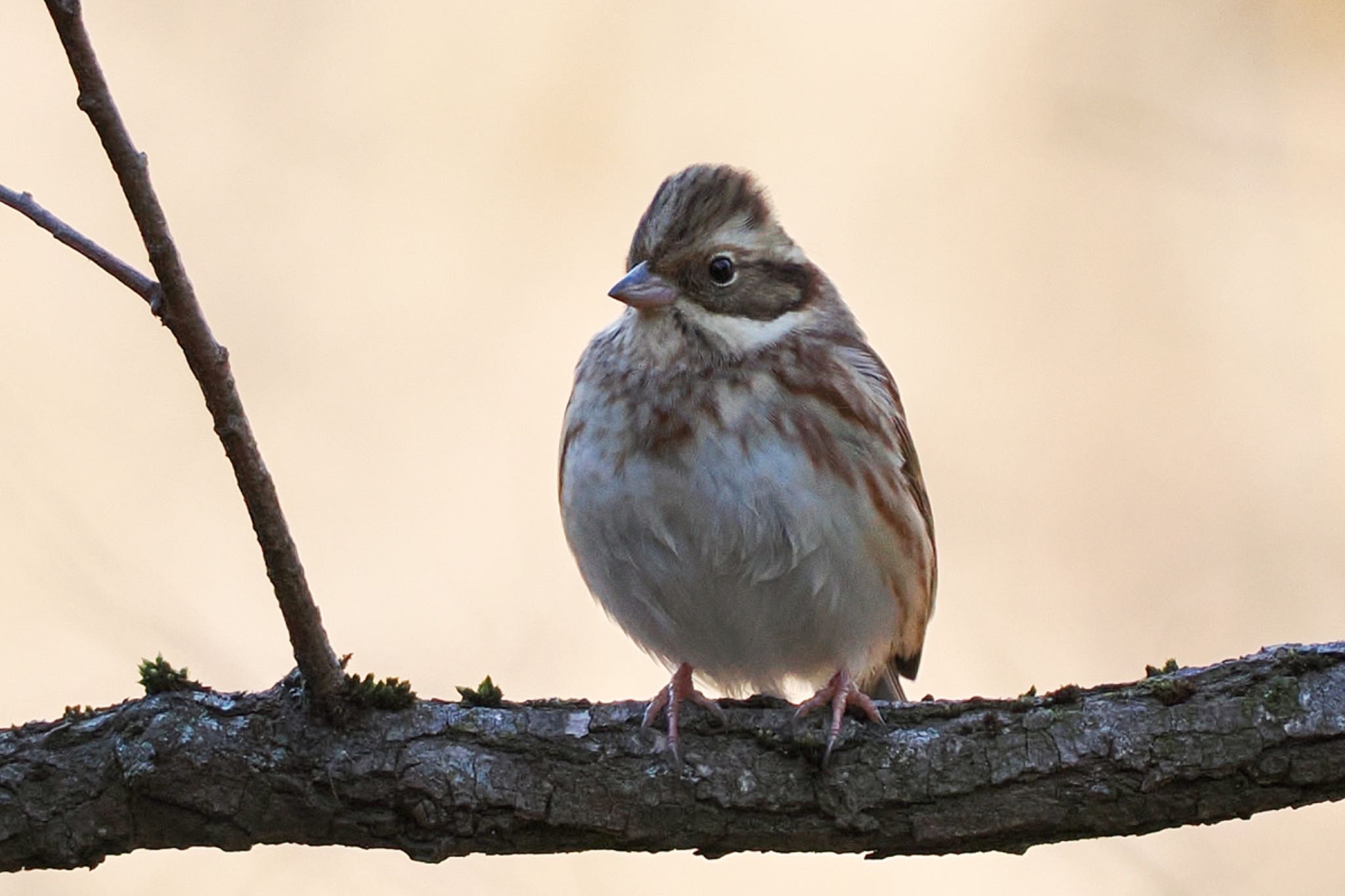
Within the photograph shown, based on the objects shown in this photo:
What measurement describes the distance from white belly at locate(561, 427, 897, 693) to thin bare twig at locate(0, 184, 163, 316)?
1811mm

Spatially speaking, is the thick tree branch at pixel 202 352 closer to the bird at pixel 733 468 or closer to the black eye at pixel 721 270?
the bird at pixel 733 468

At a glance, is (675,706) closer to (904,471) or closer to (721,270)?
(904,471)

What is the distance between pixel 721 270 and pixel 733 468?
0.67 m

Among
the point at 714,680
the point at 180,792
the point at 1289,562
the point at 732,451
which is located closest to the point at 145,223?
the point at 180,792

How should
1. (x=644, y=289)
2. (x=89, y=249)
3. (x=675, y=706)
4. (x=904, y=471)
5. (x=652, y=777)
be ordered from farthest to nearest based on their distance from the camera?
(x=904, y=471) < (x=644, y=289) < (x=675, y=706) < (x=652, y=777) < (x=89, y=249)

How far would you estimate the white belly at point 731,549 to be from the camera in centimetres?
457

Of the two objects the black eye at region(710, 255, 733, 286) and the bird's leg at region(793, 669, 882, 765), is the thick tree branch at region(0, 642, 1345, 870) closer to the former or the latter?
the bird's leg at region(793, 669, 882, 765)

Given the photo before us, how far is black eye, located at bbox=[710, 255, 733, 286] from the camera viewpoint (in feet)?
16.0

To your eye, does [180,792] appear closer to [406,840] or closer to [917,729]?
[406,840]

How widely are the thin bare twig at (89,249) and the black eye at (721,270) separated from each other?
210cm

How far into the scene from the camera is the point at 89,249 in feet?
9.96

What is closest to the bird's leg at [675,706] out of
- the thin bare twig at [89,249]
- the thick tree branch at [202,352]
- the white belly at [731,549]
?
the white belly at [731,549]

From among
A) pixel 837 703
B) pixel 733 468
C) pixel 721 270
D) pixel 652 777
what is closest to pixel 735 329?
pixel 721 270

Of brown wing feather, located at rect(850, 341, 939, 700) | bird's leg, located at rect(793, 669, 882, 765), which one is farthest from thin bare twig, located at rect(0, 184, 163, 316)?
brown wing feather, located at rect(850, 341, 939, 700)
